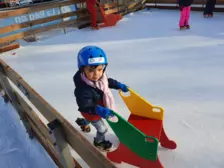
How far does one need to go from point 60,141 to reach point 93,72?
623mm

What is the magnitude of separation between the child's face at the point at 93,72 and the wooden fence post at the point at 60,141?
515 mm

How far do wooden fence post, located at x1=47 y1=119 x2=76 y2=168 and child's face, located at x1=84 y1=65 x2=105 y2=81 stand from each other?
0.51 m

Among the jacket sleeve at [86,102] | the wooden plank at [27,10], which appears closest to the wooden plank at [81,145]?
the jacket sleeve at [86,102]

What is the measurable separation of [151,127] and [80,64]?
901mm

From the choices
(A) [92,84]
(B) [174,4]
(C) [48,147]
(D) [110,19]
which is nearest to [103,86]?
(A) [92,84]

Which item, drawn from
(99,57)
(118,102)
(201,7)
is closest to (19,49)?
(118,102)

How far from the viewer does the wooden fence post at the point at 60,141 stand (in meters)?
1.38

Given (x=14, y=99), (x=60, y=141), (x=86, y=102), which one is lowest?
(x=14, y=99)

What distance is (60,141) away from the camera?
1470 mm

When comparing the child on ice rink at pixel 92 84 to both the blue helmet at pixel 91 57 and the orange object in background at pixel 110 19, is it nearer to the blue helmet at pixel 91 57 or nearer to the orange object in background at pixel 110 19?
the blue helmet at pixel 91 57

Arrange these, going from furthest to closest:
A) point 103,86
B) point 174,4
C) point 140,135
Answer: point 174,4 → point 103,86 → point 140,135

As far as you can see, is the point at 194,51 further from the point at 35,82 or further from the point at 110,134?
the point at 35,82

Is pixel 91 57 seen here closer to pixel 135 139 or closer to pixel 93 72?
pixel 93 72

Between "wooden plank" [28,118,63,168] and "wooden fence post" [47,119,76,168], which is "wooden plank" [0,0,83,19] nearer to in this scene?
"wooden plank" [28,118,63,168]
